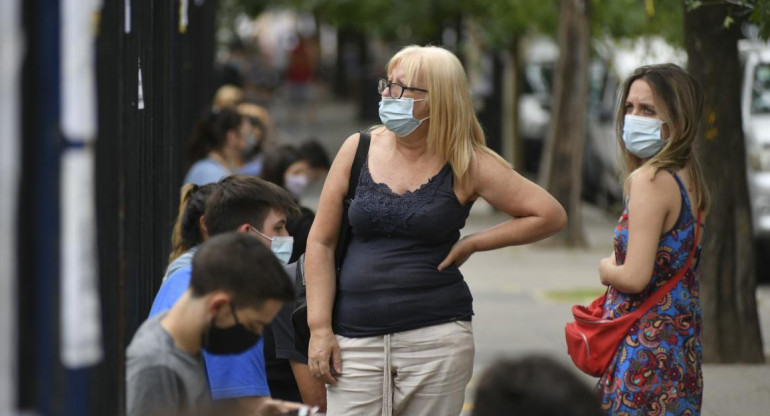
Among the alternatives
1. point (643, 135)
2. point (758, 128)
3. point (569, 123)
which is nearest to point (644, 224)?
point (643, 135)

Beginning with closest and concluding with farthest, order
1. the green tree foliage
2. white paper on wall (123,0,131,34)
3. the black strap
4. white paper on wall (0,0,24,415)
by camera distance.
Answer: white paper on wall (0,0,24,415) → white paper on wall (123,0,131,34) → the black strap → the green tree foliage

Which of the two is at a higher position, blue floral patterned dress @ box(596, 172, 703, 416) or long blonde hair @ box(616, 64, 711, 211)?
long blonde hair @ box(616, 64, 711, 211)

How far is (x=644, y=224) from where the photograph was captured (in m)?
3.93

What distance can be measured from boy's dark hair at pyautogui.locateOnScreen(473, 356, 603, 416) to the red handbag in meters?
1.52

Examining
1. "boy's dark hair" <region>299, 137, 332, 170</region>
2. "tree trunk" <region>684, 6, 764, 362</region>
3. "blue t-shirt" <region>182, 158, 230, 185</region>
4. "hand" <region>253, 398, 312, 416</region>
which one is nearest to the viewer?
"hand" <region>253, 398, 312, 416</region>

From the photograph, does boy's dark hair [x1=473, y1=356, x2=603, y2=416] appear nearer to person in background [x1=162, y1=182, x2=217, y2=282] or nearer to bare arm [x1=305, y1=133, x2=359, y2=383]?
bare arm [x1=305, y1=133, x2=359, y2=383]

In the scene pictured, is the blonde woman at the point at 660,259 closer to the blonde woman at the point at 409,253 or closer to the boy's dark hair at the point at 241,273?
the blonde woman at the point at 409,253

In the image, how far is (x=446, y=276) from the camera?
406cm

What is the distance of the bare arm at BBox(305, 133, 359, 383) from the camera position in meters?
4.04

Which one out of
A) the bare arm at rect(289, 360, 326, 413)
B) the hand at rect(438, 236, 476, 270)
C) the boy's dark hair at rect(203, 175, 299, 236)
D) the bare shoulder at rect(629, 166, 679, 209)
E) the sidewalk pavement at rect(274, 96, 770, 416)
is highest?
the bare shoulder at rect(629, 166, 679, 209)

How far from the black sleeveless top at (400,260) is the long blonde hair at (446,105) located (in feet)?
0.21

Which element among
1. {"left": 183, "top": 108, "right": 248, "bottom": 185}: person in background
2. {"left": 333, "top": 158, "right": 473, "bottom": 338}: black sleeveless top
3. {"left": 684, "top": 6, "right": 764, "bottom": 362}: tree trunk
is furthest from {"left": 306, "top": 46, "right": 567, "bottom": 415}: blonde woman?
{"left": 183, "top": 108, "right": 248, "bottom": 185}: person in background

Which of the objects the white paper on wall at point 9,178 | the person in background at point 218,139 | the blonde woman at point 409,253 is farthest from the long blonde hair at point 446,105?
the person in background at point 218,139

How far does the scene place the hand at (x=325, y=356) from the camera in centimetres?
402
